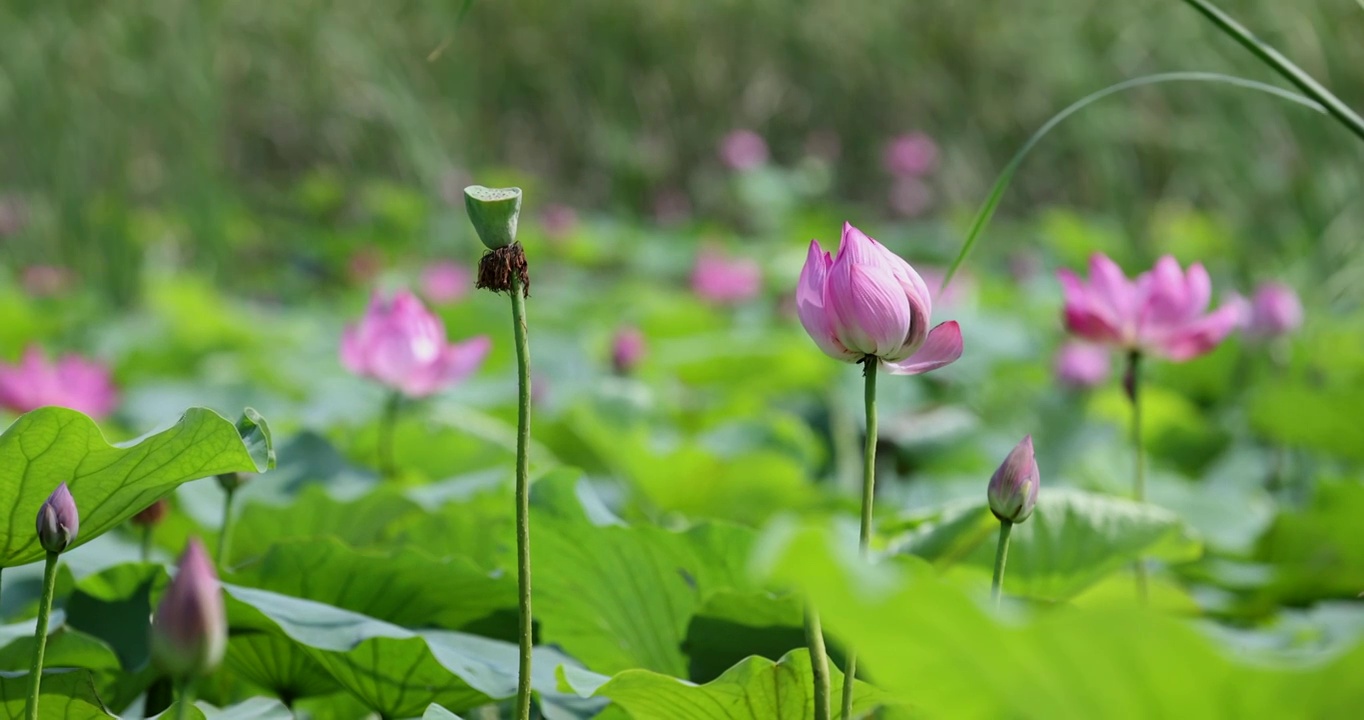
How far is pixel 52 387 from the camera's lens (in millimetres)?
1295

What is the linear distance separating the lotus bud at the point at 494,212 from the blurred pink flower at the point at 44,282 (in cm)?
273

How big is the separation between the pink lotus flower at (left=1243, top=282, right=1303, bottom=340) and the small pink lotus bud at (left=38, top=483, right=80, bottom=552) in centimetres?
163

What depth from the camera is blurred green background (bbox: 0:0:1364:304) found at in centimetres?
295

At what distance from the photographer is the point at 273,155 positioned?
17.5 feet

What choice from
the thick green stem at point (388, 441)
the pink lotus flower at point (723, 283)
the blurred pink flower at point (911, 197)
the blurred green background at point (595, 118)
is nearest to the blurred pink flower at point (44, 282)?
the blurred green background at point (595, 118)

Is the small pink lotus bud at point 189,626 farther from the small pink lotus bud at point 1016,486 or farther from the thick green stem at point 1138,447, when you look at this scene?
the thick green stem at point 1138,447

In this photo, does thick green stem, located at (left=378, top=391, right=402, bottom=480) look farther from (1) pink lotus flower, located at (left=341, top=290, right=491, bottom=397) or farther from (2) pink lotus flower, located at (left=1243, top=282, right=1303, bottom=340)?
(2) pink lotus flower, located at (left=1243, top=282, right=1303, bottom=340)

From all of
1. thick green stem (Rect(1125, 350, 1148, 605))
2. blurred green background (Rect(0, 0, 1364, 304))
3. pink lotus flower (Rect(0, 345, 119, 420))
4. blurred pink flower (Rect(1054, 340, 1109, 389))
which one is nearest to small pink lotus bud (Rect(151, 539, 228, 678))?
thick green stem (Rect(1125, 350, 1148, 605))

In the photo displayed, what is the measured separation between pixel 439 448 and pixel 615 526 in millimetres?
640

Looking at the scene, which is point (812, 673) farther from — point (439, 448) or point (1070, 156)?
point (1070, 156)

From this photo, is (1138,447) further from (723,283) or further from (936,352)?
(723,283)

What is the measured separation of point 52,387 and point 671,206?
11.8 feet

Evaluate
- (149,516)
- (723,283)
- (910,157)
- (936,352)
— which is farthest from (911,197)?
(936,352)

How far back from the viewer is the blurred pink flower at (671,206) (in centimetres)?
473
